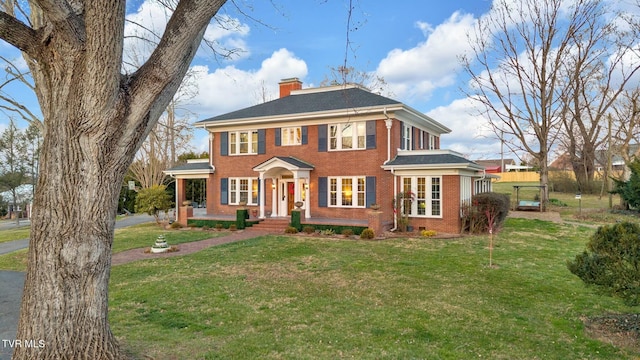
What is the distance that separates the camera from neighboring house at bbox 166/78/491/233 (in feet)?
54.1

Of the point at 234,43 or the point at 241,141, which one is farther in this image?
the point at 241,141

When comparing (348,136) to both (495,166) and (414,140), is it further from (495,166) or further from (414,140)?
(495,166)

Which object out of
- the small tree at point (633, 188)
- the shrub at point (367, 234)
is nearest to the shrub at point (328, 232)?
the shrub at point (367, 234)

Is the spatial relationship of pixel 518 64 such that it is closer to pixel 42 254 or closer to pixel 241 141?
pixel 241 141

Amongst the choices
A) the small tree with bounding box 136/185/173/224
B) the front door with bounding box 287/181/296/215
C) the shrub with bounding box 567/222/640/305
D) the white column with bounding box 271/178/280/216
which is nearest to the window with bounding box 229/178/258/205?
the white column with bounding box 271/178/280/216

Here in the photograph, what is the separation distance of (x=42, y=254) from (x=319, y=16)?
4.91m

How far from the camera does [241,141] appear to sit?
21062 millimetres

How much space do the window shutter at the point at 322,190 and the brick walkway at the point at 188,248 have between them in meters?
3.43

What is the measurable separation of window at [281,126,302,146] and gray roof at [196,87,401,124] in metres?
0.92

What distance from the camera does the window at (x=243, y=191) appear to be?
20.5 m

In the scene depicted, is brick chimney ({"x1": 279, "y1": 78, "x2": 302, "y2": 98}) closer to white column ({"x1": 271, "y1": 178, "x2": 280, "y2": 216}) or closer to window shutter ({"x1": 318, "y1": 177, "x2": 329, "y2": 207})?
white column ({"x1": 271, "y1": 178, "x2": 280, "y2": 216})

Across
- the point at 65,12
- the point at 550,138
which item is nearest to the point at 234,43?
the point at 65,12

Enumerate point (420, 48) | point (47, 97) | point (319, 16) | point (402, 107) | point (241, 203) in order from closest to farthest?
point (47, 97) → point (319, 16) → point (420, 48) → point (402, 107) → point (241, 203)

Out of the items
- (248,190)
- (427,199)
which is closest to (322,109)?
(248,190)
